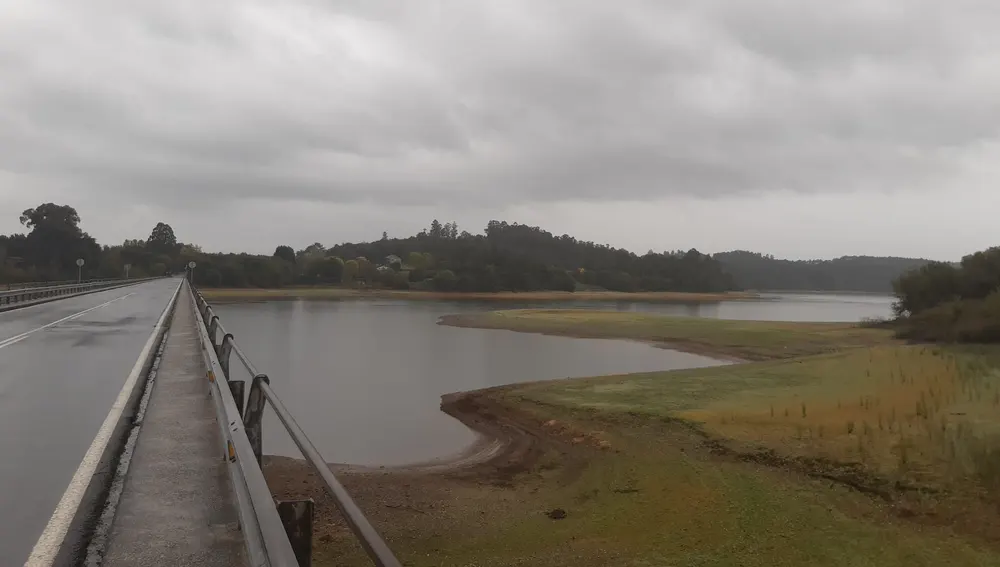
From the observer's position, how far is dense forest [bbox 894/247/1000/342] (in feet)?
102

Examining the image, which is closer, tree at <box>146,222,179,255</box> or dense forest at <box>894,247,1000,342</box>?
dense forest at <box>894,247,1000,342</box>

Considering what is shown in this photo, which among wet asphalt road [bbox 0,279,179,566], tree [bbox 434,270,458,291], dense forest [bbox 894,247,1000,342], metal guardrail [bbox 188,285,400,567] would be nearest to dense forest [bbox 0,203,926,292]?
tree [bbox 434,270,458,291]

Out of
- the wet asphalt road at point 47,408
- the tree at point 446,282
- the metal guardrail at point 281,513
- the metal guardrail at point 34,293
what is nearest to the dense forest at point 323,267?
the tree at point 446,282

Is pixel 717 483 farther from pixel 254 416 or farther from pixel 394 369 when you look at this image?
pixel 394 369

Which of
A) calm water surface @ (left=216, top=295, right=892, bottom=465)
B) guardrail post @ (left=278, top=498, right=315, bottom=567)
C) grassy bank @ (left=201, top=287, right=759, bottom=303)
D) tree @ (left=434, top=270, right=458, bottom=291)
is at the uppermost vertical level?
tree @ (left=434, top=270, right=458, bottom=291)

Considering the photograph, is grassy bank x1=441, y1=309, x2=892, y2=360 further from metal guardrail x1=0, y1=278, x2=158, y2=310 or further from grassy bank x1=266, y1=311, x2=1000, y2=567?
metal guardrail x1=0, y1=278, x2=158, y2=310

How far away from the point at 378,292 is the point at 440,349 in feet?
319

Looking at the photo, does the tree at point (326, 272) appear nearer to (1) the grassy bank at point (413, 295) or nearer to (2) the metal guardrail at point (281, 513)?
(1) the grassy bank at point (413, 295)

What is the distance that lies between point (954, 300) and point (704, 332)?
50.1ft

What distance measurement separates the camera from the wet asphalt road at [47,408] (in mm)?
5312

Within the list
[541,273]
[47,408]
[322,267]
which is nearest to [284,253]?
[322,267]

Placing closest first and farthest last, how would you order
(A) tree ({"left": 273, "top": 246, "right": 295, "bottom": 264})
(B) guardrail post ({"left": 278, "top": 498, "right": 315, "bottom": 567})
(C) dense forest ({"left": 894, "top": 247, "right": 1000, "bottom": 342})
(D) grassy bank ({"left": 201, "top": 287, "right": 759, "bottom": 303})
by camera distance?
(B) guardrail post ({"left": 278, "top": 498, "right": 315, "bottom": 567}) < (C) dense forest ({"left": 894, "top": 247, "right": 1000, "bottom": 342}) < (D) grassy bank ({"left": 201, "top": 287, "right": 759, "bottom": 303}) < (A) tree ({"left": 273, "top": 246, "right": 295, "bottom": 264})

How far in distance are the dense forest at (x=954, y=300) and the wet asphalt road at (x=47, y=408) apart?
1359 inches

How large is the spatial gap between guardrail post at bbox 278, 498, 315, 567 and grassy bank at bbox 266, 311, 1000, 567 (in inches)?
204
